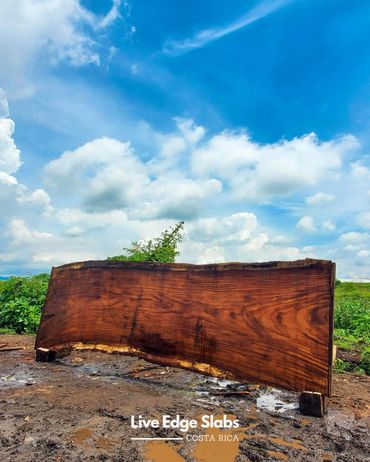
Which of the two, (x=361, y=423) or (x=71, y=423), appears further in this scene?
(x=361, y=423)

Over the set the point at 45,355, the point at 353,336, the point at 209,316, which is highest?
the point at 209,316

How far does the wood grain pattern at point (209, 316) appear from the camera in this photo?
3062 mm

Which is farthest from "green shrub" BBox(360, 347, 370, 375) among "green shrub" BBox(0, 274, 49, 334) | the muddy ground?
"green shrub" BBox(0, 274, 49, 334)

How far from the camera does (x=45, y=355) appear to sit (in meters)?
4.58

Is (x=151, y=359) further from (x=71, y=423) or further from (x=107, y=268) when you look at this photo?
(x=71, y=423)

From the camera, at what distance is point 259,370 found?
3273mm

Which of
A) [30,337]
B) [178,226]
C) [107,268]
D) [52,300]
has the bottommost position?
[30,337]

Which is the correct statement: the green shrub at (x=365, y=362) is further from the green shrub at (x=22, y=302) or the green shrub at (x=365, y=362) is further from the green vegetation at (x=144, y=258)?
the green shrub at (x=22, y=302)

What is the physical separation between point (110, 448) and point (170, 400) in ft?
3.13

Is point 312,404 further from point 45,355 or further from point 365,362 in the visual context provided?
point 45,355

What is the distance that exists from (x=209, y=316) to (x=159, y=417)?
1.18m

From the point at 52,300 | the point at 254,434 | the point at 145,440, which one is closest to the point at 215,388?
the point at 254,434

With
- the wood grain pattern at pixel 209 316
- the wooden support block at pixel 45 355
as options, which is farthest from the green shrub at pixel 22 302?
the wooden support block at pixel 45 355

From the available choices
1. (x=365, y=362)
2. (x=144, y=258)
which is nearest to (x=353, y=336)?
(x=365, y=362)
